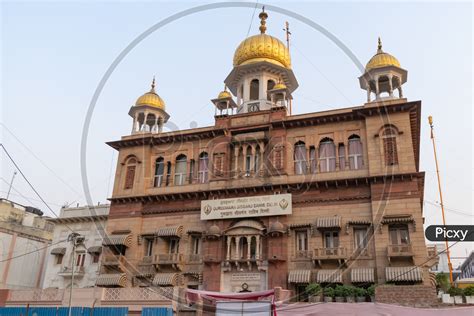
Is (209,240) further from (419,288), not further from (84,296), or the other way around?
(419,288)

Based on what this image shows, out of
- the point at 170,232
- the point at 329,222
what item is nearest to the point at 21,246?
the point at 170,232

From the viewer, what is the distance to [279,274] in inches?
843

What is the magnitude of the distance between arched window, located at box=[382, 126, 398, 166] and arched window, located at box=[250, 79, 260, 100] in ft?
33.9

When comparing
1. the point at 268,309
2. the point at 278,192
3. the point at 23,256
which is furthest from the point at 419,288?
the point at 23,256

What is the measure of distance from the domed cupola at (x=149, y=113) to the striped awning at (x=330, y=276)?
49.1 ft

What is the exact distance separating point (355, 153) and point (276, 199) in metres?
5.09

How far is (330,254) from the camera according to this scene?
20.7 m

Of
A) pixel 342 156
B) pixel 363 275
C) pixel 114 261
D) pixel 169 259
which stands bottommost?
pixel 363 275

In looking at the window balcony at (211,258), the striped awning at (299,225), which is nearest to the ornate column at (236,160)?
the striped awning at (299,225)

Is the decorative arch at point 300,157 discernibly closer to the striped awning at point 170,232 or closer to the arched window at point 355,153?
the arched window at point 355,153

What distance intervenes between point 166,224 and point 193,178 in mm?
3205

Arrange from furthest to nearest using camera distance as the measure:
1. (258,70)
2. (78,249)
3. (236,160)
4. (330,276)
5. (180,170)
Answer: (78,249)
(258,70)
(180,170)
(236,160)
(330,276)

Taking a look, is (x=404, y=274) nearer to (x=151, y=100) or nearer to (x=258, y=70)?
(x=258, y=70)

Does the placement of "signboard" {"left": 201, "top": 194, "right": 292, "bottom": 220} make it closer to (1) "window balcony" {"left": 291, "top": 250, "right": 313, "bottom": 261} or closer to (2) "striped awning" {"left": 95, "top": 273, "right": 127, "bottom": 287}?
(1) "window balcony" {"left": 291, "top": 250, "right": 313, "bottom": 261}
